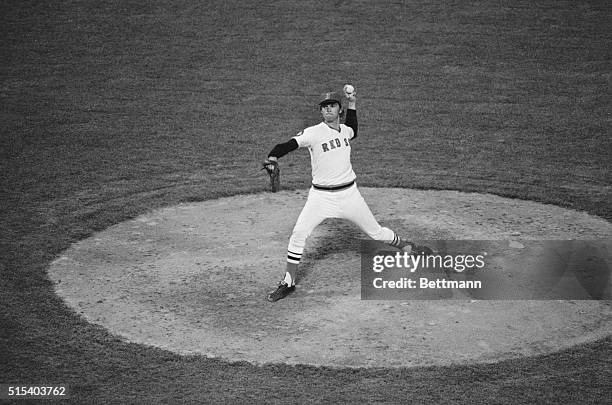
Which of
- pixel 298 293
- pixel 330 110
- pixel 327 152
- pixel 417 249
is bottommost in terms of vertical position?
pixel 298 293

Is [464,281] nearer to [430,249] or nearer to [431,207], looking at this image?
[430,249]

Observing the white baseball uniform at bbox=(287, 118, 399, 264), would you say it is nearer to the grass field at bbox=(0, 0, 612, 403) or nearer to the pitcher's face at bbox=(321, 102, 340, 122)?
the pitcher's face at bbox=(321, 102, 340, 122)

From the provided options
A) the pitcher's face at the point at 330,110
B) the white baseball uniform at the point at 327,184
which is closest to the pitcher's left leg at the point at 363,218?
the white baseball uniform at the point at 327,184

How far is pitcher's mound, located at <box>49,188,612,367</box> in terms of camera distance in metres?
7.59

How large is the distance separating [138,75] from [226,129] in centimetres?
336

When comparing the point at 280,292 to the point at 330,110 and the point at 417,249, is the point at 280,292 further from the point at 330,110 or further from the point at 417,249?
the point at 330,110

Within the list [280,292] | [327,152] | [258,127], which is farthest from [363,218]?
[258,127]

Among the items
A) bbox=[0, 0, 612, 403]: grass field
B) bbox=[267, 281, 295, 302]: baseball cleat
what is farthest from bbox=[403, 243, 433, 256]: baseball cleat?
bbox=[0, 0, 612, 403]: grass field

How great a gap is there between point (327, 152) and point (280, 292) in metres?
1.44

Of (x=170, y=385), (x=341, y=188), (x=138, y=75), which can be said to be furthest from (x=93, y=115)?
(x=170, y=385)

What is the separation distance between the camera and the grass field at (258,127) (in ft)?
23.2

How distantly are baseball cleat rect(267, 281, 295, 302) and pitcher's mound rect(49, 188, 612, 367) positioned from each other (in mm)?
71

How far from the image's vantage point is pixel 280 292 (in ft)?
28.0

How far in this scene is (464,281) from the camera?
885 centimetres
